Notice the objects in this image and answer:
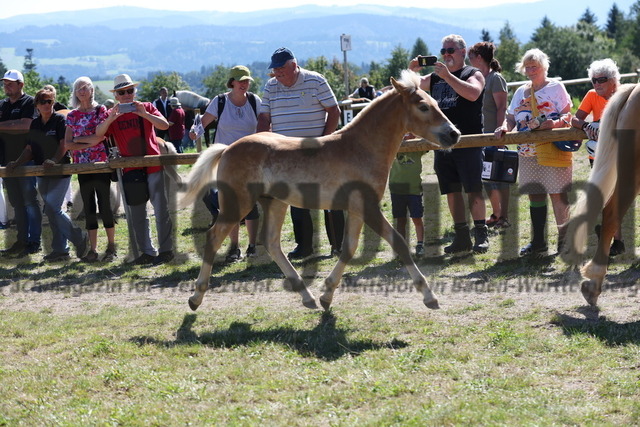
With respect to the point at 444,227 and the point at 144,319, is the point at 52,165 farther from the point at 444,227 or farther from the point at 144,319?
the point at 444,227

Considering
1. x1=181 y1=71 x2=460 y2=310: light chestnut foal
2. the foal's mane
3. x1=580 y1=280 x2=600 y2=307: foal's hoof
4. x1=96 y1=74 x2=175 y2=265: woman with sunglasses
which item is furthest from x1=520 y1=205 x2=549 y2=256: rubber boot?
x1=96 y1=74 x2=175 y2=265: woman with sunglasses

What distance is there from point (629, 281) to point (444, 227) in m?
3.30

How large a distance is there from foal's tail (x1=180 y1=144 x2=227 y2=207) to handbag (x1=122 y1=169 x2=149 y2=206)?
7.34 ft

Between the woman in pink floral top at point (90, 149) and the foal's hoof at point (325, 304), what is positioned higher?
the woman in pink floral top at point (90, 149)

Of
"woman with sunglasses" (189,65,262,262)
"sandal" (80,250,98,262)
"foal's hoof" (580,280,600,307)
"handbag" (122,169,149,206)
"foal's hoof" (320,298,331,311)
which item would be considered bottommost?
"sandal" (80,250,98,262)

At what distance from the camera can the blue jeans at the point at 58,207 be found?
890 centimetres

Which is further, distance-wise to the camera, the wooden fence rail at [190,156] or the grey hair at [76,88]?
the grey hair at [76,88]

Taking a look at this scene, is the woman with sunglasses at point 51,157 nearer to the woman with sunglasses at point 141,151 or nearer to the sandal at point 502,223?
the woman with sunglasses at point 141,151

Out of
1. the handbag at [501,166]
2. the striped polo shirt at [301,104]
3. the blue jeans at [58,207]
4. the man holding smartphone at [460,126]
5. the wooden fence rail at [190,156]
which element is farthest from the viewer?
the blue jeans at [58,207]

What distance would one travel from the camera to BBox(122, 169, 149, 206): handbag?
8.45m

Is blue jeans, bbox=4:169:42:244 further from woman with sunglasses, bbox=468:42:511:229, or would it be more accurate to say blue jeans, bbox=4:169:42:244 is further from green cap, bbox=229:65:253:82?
woman with sunglasses, bbox=468:42:511:229

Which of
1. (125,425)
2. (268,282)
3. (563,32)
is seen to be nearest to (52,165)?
(268,282)

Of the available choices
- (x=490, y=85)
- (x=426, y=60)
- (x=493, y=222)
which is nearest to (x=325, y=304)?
(x=426, y=60)

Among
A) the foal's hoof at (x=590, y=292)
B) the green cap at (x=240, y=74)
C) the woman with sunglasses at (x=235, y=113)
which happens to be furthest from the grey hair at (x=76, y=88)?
the foal's hoof at (x=590, y=292)
